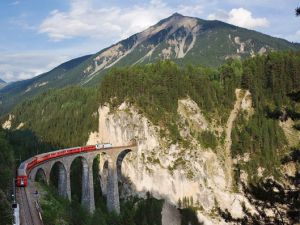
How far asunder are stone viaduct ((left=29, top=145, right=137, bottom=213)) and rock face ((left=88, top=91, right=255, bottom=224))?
14.2 ft

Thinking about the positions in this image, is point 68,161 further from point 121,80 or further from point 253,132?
point 253,132

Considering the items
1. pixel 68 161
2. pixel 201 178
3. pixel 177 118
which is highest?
pixel 177 118

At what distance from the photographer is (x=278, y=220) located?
15.8 meters

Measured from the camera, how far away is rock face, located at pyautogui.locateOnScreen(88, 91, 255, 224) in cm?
10612

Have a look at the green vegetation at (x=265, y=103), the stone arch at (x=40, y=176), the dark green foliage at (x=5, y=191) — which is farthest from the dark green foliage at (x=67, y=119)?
the dark green foliage at (x=5, y=191)

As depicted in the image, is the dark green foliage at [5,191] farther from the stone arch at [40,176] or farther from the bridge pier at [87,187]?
the bridge pier at [87,187]

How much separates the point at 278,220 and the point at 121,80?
103328mm

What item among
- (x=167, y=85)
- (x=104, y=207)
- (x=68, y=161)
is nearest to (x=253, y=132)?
(x=167, y=85)

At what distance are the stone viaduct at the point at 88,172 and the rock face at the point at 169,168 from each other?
432 cm

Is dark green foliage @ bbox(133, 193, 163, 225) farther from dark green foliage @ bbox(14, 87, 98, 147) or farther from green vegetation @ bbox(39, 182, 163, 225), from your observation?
dark green foliage @ bbox(14, 87, 98, 147)

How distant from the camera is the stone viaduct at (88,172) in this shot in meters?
78.6

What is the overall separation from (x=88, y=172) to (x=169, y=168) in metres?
25.7

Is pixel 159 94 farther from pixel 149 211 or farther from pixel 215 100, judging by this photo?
pixel 149 211

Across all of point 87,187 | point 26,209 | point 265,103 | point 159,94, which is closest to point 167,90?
point 159,94
